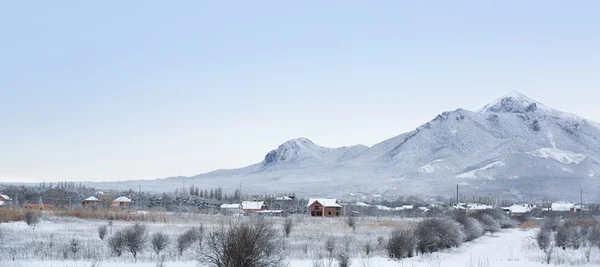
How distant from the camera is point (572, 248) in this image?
128 feet

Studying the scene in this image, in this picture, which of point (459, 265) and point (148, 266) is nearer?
point (148, 266)

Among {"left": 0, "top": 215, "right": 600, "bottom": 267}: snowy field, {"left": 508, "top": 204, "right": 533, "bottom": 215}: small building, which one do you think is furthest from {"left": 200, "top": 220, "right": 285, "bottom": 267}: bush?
{"left": 508, "top": 204, "right": 533, "bottom": 215}: small building

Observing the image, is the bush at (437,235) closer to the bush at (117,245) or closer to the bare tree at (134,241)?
the bare tree at (134,241)

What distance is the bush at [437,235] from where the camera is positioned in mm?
34406

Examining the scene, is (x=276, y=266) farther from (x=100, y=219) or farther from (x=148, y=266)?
(x=100, y=219)

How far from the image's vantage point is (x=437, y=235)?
36.2 m

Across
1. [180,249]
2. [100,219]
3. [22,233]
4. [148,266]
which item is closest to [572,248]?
[180,249]

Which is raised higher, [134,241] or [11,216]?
[11,216]

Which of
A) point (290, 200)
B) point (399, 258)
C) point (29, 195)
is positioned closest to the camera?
point (399, 258)

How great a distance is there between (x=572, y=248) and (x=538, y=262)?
11147 mm

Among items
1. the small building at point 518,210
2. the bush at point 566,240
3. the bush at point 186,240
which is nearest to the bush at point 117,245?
the bush at point 186,240

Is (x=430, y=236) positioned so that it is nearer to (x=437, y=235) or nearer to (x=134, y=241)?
(x=437, y=235)

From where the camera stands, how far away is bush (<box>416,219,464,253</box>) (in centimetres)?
3441

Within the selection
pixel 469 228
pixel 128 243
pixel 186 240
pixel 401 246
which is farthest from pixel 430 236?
pixel 128 243
